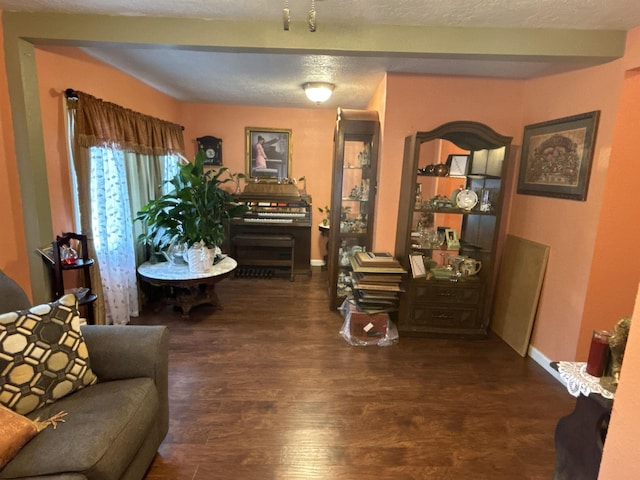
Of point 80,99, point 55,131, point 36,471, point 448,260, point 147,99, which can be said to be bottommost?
point 36,471

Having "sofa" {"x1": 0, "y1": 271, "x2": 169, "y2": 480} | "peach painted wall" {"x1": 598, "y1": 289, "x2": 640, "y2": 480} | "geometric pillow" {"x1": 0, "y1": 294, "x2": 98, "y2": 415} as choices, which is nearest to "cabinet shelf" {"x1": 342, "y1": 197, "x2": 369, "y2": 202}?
"sofa" {"x1": 0, "y1": 271, "x2": 169, "y2": 480}

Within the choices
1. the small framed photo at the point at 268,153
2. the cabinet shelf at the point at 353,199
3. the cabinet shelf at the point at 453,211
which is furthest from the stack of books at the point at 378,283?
the small framed photo at the point at 268,153

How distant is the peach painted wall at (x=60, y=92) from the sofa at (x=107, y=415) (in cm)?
109

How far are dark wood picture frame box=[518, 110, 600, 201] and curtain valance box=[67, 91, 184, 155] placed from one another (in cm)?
347

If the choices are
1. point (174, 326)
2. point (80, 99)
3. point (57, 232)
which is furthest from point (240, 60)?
point (174, 326)

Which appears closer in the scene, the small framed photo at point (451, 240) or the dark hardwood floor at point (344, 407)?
the dark hardwood floor at point (344, 407)

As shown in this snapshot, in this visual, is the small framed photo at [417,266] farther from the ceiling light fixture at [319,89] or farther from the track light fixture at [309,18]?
the track light fixture at [309,18]

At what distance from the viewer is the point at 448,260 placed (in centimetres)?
329

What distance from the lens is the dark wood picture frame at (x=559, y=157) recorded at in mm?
2318

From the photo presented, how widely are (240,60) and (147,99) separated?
5.01 ft

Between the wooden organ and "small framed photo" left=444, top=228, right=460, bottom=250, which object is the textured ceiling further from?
the wooden organ

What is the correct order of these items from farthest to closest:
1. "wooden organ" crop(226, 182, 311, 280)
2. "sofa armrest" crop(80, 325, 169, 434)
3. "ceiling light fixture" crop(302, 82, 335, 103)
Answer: "wooden organ" crop(226, 182, 311, 280), "ceiling light fixture" crop(302, 82, 335, 103), "sofa armrest" crop(80, 325, 169, 434)

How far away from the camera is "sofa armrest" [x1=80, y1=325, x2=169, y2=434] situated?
5.37 ft

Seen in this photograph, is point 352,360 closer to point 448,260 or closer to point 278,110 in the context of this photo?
point 448,260
